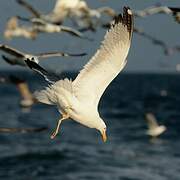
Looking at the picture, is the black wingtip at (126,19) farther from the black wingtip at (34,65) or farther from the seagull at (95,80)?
the black wingtip at (34,65)

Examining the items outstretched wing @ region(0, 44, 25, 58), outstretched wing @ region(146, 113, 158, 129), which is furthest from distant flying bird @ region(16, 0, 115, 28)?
outstretched wing @ region(146, 113, 158, 129)

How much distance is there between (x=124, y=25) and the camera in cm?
517

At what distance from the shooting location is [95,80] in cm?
526

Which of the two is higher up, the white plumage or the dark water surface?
the dark water surface

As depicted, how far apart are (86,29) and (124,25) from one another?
686cm

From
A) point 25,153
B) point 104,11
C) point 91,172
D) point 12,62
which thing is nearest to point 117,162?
point 91,172

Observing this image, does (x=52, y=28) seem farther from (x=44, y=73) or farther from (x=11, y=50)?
(x=44, y=73)

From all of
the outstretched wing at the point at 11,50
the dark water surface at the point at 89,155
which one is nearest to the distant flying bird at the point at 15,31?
the outstretched wing at the point at 11,50

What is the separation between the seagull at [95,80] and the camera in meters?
5.16

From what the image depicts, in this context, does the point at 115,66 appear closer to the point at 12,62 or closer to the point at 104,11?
the point at 12,62

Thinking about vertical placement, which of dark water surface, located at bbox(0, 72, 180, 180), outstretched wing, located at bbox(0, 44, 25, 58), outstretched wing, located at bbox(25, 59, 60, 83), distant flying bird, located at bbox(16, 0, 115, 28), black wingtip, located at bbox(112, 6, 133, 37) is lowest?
outstretched wing, located at bbox(25, 59, 60, 83)

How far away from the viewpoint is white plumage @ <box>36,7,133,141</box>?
5.17 m

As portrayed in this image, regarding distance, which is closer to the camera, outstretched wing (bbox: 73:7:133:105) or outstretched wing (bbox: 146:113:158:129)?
outstretched wing (bbox: 73:7:133:105)

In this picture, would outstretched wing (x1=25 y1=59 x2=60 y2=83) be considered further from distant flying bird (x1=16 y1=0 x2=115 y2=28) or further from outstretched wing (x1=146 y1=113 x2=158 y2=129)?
outstretched wing (x1=146 y1=113 x2=158 y2=129)
